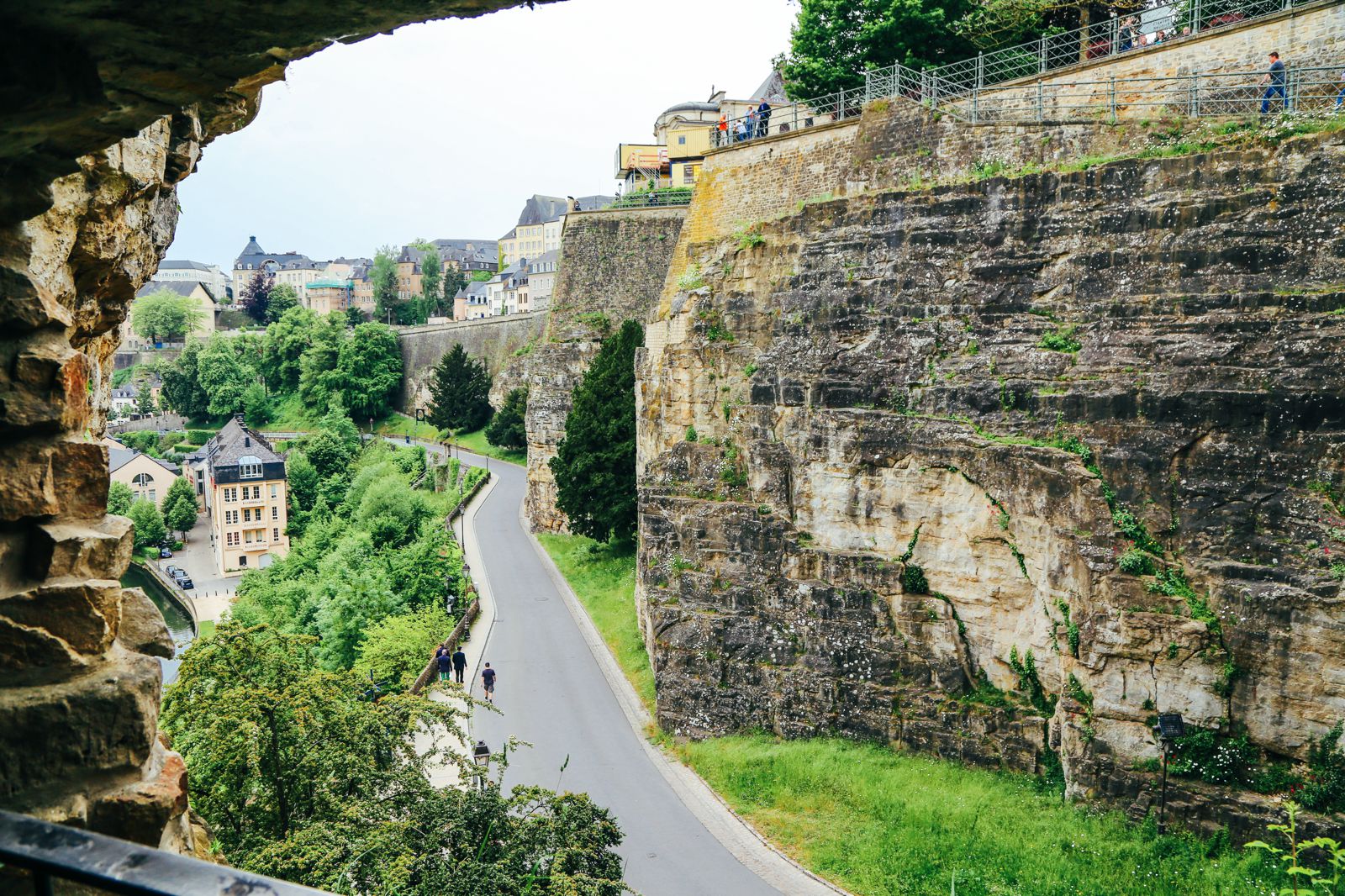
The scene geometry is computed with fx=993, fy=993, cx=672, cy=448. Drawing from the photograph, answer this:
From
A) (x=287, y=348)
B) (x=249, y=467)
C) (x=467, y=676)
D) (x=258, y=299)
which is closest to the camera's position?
(x=467, y=676)

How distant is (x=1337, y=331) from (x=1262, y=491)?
8.20 ft

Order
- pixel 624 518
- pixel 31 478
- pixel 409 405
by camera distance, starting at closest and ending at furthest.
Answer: pixel 31 478
pixel 624 518
pixel 409 405

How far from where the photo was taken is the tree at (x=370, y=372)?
72.3 metres

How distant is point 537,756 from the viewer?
20500 millimetres

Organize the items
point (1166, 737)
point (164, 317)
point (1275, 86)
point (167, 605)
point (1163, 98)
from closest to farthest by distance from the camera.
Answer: point (1166, 737) < point (1275, 86) < point (1163, 98) < point (167, 605) < point (164, 317)

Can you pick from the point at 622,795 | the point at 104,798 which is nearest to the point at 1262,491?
the point at 622,795

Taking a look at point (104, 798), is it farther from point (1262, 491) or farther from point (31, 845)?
point (1262, 491)

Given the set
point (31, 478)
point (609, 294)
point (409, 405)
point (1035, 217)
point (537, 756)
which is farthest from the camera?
point (409, 405)

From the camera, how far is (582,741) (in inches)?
842

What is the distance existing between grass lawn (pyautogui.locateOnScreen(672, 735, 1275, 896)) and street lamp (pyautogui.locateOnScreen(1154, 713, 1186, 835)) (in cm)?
28

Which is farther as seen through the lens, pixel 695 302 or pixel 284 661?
pixel 695 302

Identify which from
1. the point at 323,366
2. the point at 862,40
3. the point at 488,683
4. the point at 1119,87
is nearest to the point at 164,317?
the point at 323,366

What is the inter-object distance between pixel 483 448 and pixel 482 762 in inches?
1596

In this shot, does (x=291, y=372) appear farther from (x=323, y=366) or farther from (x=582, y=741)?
(x=582, y=741)
